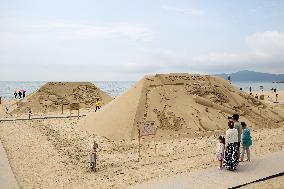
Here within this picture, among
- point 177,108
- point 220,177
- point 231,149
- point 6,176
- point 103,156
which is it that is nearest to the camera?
point 220,177

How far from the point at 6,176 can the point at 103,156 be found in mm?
4099

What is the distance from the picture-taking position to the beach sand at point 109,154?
1057cm

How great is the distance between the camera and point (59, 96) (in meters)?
36.9

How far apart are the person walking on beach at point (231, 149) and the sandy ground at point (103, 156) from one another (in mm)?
1042

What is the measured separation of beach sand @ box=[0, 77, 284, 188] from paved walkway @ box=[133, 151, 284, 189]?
779mm

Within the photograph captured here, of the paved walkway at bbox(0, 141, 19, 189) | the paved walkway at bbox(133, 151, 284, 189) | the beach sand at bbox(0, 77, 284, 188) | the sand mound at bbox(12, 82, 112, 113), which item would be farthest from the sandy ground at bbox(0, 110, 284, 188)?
the sand mound at bbox(12, 82, 112, 113)

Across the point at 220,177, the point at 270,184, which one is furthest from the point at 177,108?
the point at 270,184

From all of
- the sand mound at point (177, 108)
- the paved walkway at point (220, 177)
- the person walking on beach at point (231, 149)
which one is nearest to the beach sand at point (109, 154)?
the sand mound at point (177, 108)

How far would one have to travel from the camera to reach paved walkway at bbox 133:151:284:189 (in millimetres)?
9281

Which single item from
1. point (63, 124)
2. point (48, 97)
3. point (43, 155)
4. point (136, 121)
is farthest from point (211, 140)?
point (48, 97)

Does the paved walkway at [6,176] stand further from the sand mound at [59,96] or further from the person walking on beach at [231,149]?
the sand mound at [59,96]

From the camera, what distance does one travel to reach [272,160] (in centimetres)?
1194

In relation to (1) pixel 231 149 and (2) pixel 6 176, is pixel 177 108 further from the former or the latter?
(2) pixel 6 176

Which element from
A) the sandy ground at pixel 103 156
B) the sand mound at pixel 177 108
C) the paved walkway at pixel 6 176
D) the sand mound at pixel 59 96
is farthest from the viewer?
the sand mound at pixel 59 96
